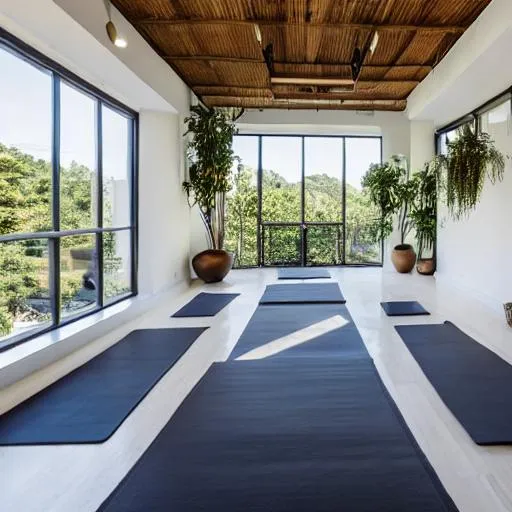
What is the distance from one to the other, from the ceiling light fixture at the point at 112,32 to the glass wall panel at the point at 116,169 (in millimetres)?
1184

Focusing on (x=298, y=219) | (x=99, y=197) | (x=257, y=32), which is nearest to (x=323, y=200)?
(x=298, y=219)

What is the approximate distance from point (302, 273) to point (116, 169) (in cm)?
434

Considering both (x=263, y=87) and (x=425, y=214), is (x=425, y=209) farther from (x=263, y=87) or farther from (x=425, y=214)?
(x=263, y=87)

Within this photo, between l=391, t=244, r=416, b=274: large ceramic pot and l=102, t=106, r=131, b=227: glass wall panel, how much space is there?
5.19 metres

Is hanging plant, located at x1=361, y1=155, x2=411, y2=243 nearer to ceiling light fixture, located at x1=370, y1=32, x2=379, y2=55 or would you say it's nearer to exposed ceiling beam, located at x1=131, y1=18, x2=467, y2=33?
ceiling light fixture, located at x1=370, y1=32, x2=379, y2=55

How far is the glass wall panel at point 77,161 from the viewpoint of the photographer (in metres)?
4.07

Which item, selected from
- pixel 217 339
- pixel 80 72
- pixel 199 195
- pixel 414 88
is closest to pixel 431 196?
pixel 414 88

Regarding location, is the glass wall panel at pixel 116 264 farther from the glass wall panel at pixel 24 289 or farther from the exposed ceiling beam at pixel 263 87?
the exposed ceiling beam at pixel 263 87

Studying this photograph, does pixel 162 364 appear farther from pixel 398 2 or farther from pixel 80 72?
pixel 398 2

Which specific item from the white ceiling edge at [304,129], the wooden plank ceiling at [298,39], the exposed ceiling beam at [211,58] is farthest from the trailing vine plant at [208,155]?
the white ceiling edge at [304,129]

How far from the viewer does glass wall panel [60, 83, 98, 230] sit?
4.07 m

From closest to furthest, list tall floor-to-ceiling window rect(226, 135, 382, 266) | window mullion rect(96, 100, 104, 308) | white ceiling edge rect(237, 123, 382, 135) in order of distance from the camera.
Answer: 1. window mullion rect(96, 100, 104, 308)
2. white ceiling edge rect(237, 123, 382, 135)
3. tall floor-to-ceiling window rect(226, 135, 382, 266)

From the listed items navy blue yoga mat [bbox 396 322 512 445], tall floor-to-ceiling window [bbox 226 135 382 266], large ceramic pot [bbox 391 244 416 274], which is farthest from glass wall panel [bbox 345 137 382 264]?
navy blue yoga mat [bbox 396 322 512 445]

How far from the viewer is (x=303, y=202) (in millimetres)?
9516
